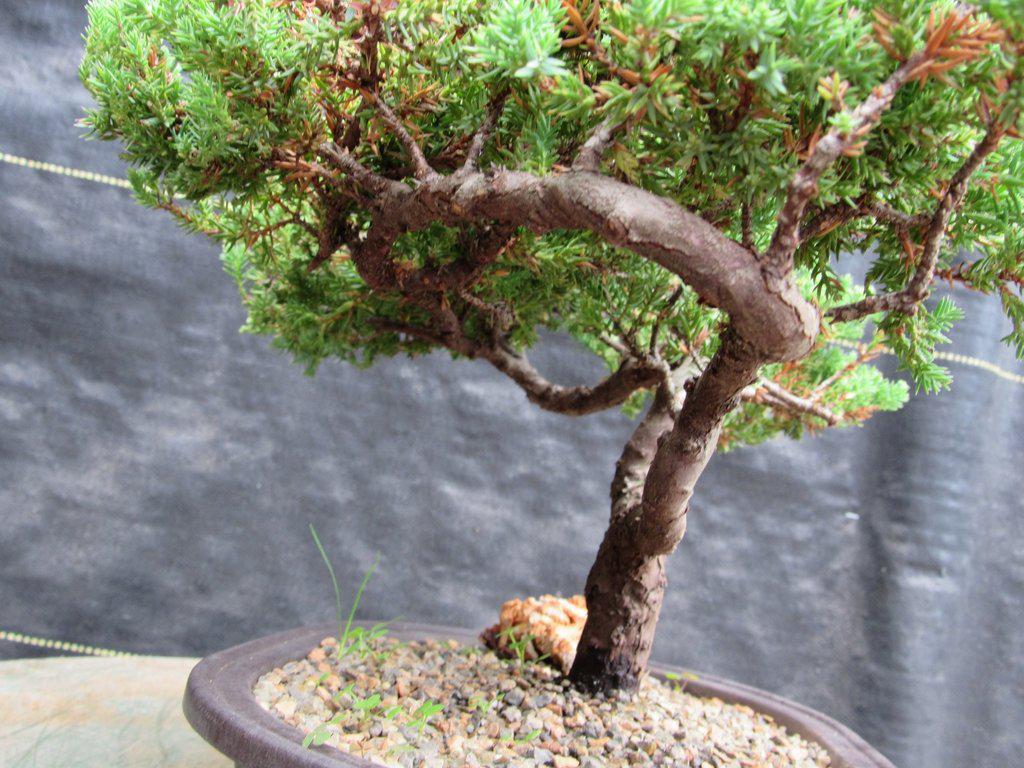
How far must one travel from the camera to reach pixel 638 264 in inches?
36.9

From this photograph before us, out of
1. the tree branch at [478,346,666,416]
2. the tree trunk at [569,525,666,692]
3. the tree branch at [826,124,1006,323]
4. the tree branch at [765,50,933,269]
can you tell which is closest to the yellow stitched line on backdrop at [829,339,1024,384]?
the tree branch at [478,346,666,416]

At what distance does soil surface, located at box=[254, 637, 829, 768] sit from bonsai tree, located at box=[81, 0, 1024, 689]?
0.26 ft

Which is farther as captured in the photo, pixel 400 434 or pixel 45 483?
pixel 400 434

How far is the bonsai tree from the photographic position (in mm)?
561

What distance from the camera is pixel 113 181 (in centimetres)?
175

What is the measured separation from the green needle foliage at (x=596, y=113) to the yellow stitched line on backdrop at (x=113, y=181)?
0.89m

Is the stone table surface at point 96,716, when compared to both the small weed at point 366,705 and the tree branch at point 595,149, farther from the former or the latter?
the tree branch at point 595,149

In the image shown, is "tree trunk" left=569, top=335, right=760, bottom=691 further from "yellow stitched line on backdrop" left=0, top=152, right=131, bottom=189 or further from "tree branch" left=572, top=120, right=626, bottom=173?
"yellow stitched line on backdrop" left=0, top=152, right=131, bottom=189

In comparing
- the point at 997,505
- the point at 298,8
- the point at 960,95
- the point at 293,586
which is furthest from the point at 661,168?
the point at 997,505

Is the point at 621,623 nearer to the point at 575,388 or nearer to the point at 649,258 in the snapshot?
the point at 575,388

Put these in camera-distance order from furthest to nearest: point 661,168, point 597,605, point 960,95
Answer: point 597,605
point 661,168
point 960,95

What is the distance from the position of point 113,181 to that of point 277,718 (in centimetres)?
126

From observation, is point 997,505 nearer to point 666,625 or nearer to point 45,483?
point 666,625

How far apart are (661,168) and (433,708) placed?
569mm
